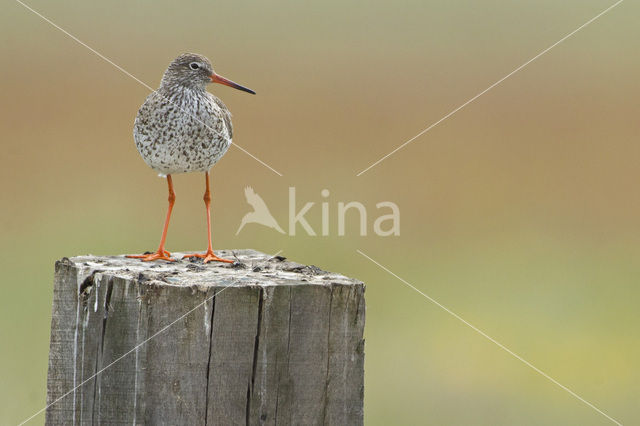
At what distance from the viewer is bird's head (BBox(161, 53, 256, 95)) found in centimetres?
676

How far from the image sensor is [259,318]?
4441 mm

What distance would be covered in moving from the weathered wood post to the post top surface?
0.07 feet

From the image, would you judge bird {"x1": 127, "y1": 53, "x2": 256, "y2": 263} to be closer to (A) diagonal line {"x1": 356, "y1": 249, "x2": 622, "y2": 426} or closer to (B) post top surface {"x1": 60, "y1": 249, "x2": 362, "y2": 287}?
(B) post top surface {"x1": 60, "y1": 249, "x2": 362, "y2": 287}

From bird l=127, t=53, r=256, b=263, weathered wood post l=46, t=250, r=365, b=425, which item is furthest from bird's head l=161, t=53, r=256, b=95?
weathered wood post l=46, t=250, r=365, b=425

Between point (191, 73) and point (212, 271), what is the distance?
210cm

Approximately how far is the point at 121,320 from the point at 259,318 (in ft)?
2.22

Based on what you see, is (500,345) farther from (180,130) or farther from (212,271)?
(212,271)

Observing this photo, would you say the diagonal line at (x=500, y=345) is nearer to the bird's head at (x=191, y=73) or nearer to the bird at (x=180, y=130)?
the bird at (x=180, y=130)

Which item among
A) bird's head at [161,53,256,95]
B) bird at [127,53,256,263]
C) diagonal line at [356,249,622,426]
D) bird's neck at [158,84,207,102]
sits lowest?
diagonal line at [356,249,622,426]

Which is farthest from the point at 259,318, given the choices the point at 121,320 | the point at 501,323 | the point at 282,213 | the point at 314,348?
the point at 282,213

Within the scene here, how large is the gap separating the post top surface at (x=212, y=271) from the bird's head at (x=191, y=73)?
1.52 metres

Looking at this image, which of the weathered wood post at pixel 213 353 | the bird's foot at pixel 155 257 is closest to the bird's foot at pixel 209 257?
the bird's foot at pixel 155 257

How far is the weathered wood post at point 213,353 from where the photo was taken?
4387 millimetres

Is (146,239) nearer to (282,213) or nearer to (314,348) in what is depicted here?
(282,213)
